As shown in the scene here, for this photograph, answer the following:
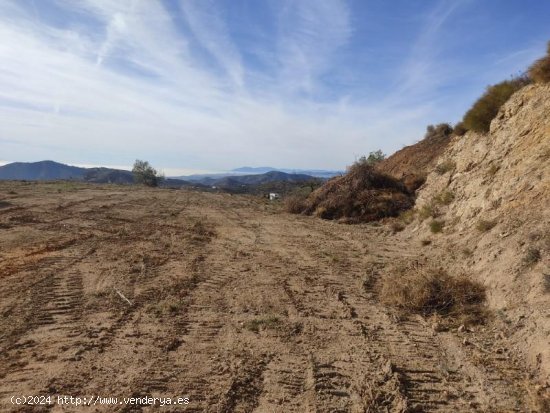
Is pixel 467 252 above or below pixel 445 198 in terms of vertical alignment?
below

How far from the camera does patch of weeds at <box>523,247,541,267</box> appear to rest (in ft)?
21.2

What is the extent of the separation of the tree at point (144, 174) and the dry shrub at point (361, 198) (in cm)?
5446

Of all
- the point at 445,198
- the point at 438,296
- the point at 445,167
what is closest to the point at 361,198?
the point at 445,167

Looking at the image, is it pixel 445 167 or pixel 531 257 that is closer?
pixel 531 257

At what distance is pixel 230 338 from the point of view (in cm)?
579

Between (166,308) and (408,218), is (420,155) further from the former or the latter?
(166,308)

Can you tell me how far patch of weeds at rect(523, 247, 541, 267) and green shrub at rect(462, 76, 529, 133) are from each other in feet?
29.6

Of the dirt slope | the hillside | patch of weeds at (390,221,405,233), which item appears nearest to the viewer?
the dirt slope

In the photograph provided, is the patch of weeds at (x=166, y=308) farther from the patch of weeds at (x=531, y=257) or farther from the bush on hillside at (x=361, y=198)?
the bush on hillside at (x=361, y=198)

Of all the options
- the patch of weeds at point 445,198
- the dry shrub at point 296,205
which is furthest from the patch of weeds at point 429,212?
the dry shrub at point 296,205

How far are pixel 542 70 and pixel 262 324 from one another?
10980 millimetres

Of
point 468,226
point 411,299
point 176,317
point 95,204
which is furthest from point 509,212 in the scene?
point 95,204

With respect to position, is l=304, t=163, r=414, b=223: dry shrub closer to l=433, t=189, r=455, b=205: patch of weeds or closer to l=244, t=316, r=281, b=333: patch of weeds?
l=433, t=189, r=455, b=205: patch of weeds

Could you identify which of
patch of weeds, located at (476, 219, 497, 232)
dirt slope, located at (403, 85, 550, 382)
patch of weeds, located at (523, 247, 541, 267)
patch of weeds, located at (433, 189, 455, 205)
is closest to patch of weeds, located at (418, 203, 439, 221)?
dirt slope, located at (403, 85, 550, 382)
